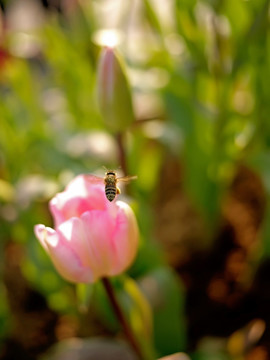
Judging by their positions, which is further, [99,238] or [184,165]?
[184,165]

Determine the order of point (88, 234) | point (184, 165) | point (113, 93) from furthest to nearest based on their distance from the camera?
point (184, 165) → point (113, 93) → point (88, 234)

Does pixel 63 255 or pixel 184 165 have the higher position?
pixel 184 165

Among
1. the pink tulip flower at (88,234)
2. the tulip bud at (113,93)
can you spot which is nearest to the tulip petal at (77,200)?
the pink tulip flower at (88,234)

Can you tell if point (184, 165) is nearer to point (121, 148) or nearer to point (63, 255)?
point (121, 148)

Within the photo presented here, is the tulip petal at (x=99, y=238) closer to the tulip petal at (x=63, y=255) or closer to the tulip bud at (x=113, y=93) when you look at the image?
the tulip petal at (x=63, y=255)

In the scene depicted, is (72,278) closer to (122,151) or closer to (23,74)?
(122,151)

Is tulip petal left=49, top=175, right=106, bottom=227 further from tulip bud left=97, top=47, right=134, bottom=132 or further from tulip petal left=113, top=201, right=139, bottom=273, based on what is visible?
tulip bud left=97, top=47, right=134, bottom=132

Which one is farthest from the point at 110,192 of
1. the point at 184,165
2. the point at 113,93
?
the point at 184,165

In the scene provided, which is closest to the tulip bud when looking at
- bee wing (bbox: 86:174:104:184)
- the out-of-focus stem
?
the out-of-focus stem
